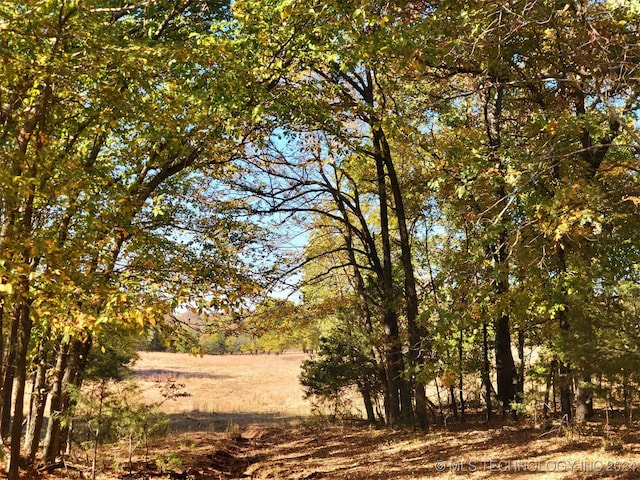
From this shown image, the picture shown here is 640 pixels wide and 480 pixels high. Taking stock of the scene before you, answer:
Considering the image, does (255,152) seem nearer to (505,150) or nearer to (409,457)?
(505,150)

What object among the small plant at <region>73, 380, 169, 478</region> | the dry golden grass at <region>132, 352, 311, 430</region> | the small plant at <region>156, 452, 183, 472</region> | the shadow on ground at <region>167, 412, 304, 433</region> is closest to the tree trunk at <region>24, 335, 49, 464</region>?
the small plant at <region>73, 380, 169, 478</region>

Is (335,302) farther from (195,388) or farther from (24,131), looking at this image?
(195,388)

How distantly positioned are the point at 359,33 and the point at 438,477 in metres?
6.54

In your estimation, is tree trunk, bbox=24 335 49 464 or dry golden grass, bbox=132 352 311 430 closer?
tree trunk, bbox=24 335 49 464

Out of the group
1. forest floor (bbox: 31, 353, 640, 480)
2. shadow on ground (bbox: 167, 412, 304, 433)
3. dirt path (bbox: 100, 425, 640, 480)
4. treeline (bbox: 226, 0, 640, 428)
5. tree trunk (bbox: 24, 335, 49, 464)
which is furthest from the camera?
shadow on ground (bbox: 167, 412, 304, 433)

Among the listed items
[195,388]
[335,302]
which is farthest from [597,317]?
[195,388]

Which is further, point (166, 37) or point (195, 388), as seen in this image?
point (195, 388)

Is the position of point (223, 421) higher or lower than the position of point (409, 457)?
lower

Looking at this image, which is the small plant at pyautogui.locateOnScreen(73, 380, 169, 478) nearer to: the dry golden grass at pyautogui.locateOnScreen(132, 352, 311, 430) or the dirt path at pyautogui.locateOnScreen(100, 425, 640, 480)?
the dirt path at pyautogui.locateOnScreen(100, 425, 640, 480)

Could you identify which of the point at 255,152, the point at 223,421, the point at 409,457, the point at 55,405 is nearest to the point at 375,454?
the point at 409,457

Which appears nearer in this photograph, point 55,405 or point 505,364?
point 55,405

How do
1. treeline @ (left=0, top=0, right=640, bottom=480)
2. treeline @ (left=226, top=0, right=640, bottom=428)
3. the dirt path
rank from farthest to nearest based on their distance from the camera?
the dirt path → treeline @ (left=226, top=0, right=640, bottom=428) → treeline @ (left=0, top=0, right=640, bottom=480)

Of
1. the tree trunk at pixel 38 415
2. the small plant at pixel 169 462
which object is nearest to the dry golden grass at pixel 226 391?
the small plant at pixel 169 462

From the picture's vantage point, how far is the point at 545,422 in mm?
10094
